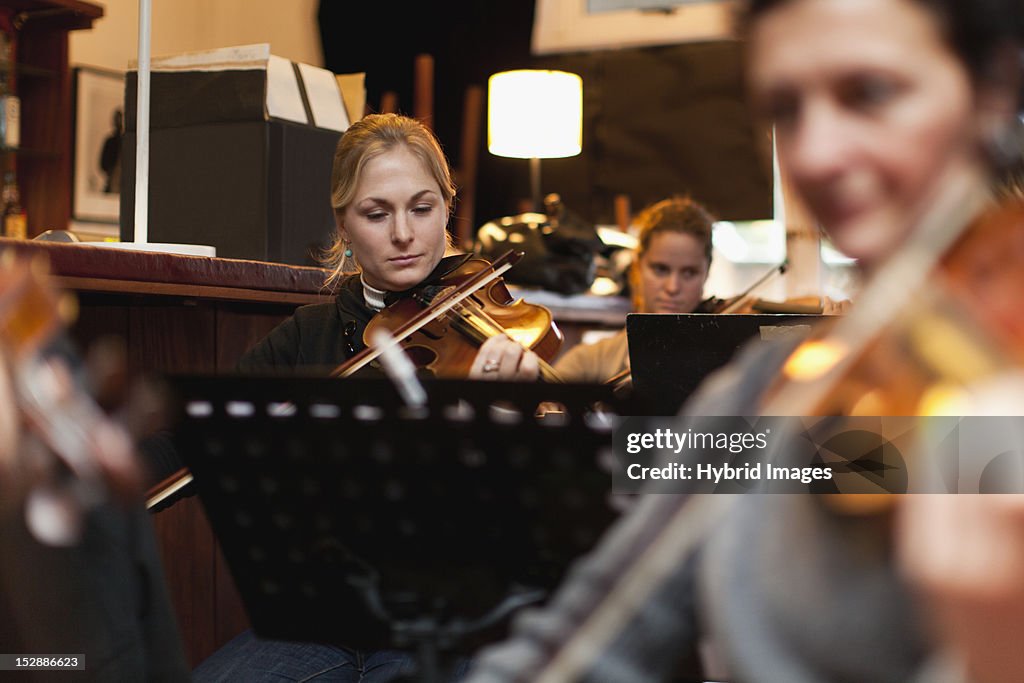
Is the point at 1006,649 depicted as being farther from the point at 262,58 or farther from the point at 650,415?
the point at 262,58

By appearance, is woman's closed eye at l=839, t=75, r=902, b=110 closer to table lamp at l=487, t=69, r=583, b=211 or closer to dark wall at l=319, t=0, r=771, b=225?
table lamp at l=487, t=69, r=583, b=211

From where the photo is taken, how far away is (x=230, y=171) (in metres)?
1.73

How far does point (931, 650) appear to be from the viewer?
0.38 m

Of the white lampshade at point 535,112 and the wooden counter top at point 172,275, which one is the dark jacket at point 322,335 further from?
the white lampshade at point 535,112

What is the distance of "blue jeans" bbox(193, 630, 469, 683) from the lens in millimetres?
1038

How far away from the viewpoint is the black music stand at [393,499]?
522 mm

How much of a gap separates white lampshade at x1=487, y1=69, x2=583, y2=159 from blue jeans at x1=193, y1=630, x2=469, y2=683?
2.37m

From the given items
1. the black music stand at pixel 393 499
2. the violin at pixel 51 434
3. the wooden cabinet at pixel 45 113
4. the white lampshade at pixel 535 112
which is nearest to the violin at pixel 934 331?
the black music stand at pixel 393 499

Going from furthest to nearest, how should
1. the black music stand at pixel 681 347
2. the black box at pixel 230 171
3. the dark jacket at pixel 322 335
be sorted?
the black box at pixel 230 171 → the dark jacket at pixel 322 335 → the black music stand at pixel 681 347

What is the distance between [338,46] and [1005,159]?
389 cm

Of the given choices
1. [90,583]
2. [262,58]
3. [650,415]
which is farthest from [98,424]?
[262,58]

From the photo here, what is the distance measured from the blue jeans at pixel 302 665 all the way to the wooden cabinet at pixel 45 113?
7.59ft

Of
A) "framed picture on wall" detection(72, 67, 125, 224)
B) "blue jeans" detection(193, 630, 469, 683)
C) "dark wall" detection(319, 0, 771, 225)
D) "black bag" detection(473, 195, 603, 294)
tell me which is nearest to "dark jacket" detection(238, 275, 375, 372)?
"blue jeans" detection(193, 630, 469, 683)

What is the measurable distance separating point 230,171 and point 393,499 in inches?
51.0
